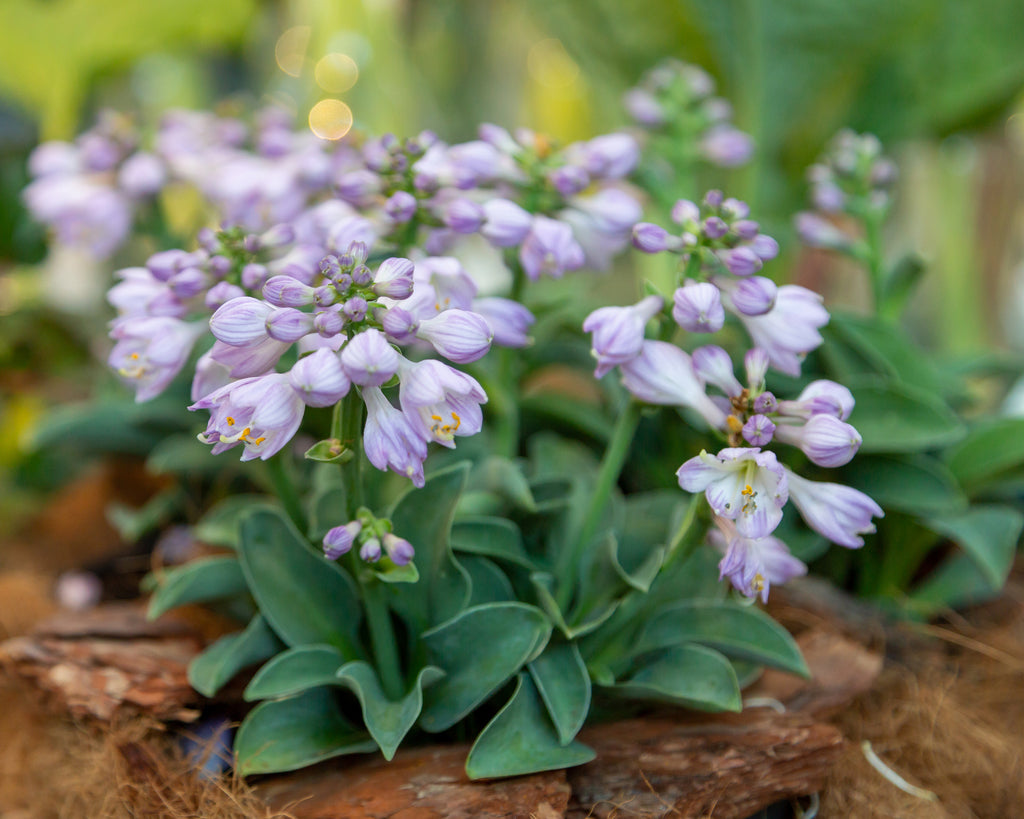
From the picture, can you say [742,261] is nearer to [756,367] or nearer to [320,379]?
[756,367]

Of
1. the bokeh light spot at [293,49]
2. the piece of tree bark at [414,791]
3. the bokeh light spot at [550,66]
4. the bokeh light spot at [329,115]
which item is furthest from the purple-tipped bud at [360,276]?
the bokeh light spot at [550,66]

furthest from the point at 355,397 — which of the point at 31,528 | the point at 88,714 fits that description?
the point at 31,528

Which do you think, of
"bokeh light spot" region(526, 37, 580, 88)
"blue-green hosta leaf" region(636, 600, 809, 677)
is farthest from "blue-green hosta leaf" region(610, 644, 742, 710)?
"bokeh light spot" region(526, 37, 580, 88)

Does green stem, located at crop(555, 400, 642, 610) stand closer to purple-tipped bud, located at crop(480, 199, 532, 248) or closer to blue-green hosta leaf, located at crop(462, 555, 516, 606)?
blue-green hosta leaf, located at crop(462, 555, 516, 606)

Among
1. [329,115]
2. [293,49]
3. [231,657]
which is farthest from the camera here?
[293,49]

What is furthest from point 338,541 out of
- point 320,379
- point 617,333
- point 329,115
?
point 329,115

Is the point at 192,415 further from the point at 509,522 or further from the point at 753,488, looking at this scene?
the point at 753,488

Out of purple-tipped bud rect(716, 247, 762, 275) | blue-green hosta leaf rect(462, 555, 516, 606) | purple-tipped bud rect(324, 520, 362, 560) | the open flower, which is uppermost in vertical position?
purple-tipped bud rect(716, 247, 762, 275)
